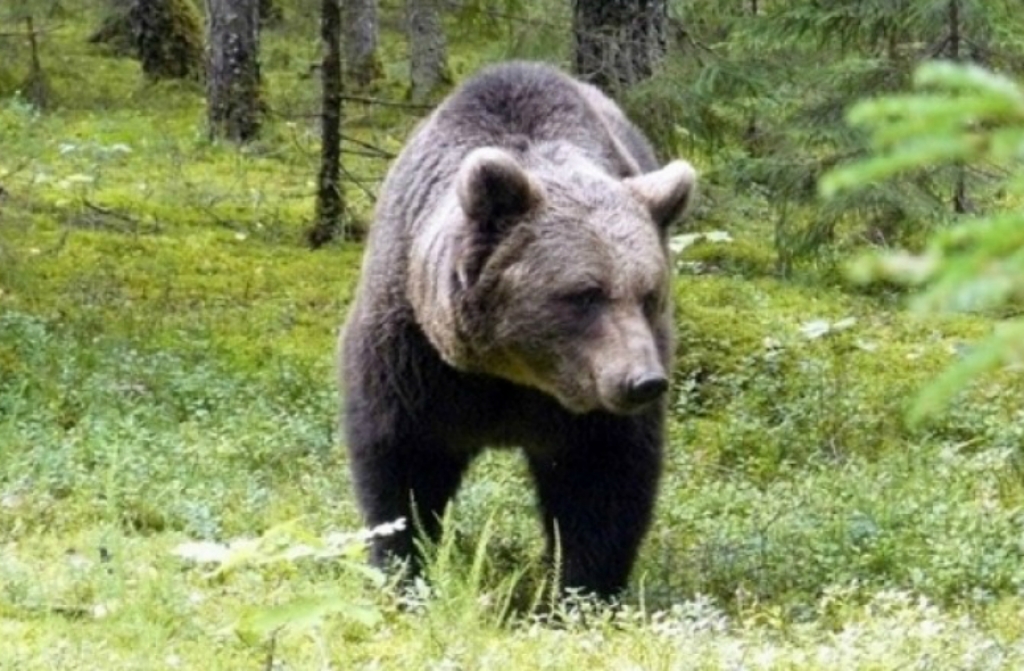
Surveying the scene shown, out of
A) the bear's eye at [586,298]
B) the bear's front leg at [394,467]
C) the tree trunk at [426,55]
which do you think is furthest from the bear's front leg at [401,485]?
the tree trunk at [426,55]

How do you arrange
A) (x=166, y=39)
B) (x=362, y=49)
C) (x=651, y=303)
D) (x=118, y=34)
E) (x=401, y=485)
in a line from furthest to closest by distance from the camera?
(x=118, y=34) < (x=362, y=49) < (x=166, y=39) < (x=401, y=485) < (x=651, y=303)

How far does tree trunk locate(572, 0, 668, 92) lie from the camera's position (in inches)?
481

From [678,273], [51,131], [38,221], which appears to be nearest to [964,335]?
[678,273]

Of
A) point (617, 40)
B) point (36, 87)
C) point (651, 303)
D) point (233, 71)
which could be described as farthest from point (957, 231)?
point (36, 87)

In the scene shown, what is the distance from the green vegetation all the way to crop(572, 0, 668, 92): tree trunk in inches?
40.3

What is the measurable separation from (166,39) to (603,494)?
20.3 m

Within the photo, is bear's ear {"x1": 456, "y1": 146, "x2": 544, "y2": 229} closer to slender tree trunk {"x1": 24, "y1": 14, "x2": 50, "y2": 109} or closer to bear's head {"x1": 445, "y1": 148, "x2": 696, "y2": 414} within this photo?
bear's head {"x1": 445, "y1": 148, "x2": 696, "y2": 414}

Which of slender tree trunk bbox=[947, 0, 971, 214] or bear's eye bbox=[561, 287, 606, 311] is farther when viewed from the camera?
slender tree trunk bbox=[947, 0, 971, 214]

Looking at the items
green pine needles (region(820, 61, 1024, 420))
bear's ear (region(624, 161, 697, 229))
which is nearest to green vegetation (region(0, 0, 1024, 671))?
green pine needles (region(820, 61, 1024, 420))

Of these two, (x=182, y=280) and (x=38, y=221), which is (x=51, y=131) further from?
(x=182, y=280)

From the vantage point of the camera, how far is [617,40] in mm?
12250

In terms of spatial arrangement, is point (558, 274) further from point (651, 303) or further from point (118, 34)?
point (118, 34)

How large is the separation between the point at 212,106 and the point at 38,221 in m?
6.10

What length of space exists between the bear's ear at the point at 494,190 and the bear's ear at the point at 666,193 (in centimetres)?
43
